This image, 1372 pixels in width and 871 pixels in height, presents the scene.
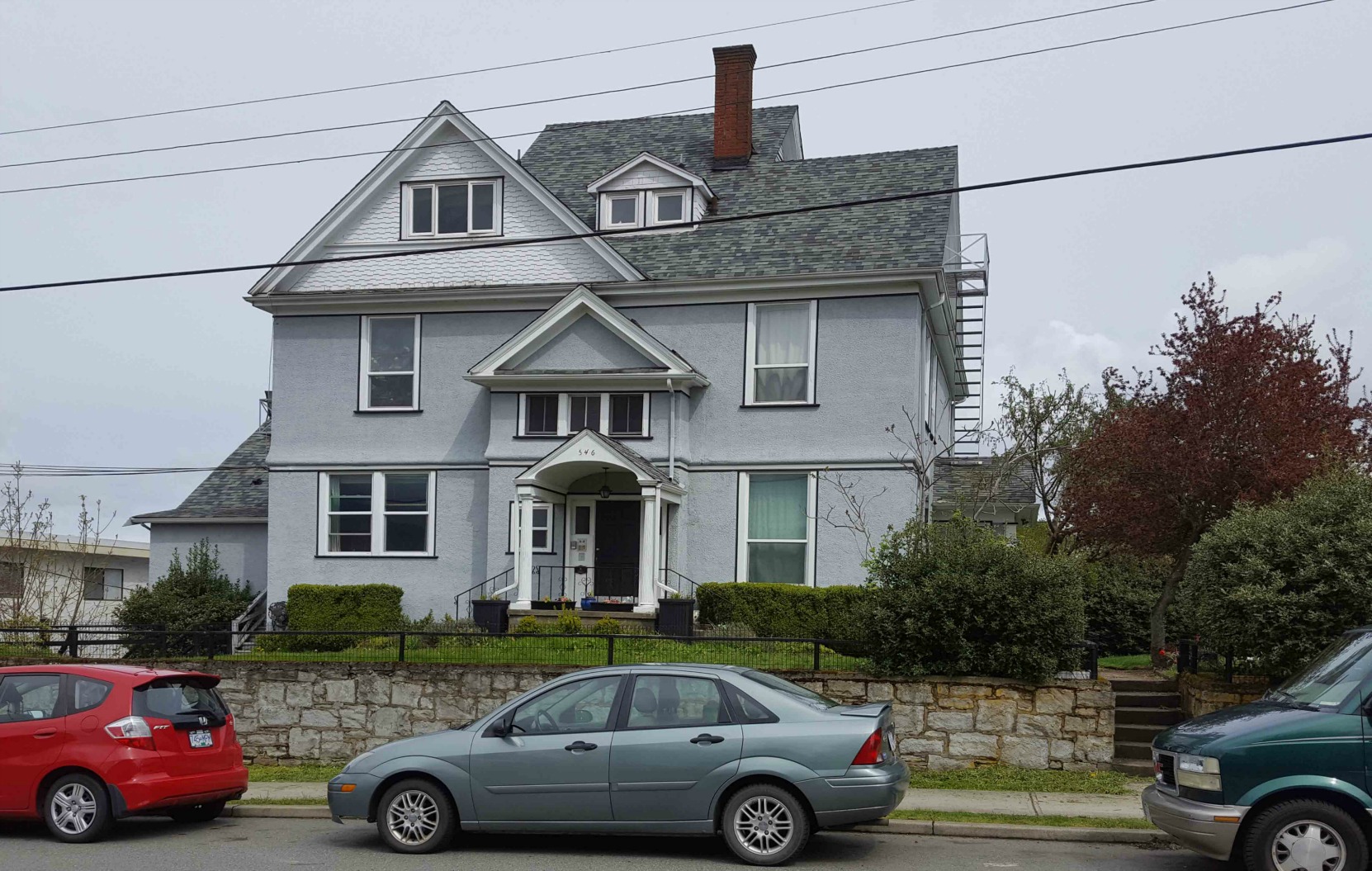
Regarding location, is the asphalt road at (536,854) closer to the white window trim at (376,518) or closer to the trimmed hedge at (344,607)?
the trimmed hedge at (344,607)

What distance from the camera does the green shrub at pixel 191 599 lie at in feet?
81.8

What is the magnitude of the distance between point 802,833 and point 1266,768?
11.2ft

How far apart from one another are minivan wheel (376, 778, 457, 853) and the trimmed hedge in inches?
505

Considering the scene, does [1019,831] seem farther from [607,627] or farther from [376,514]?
[376,514]

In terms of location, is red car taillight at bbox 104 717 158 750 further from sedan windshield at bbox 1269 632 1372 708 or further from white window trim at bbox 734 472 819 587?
white window trim at bbox 734 472 819 587

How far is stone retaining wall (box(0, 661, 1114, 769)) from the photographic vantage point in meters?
14.4

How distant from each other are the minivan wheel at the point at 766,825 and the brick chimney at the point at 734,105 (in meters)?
19.0

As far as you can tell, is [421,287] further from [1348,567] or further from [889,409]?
[1348,567]

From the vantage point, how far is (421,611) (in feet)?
80.6

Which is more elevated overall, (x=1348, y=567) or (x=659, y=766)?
(x=1348, y=567)

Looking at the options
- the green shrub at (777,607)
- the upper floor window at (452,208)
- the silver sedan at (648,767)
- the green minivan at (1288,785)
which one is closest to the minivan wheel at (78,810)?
the silver sedan at (648,767)

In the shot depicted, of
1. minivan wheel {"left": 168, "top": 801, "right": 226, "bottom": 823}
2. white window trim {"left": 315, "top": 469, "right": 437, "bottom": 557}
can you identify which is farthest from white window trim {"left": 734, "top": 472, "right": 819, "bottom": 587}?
minivan wheel {"left": 168, "top": 801, "right": 226, "bottom": 823}

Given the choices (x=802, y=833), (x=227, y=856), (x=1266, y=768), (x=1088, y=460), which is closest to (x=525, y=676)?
(x=227, y=856)

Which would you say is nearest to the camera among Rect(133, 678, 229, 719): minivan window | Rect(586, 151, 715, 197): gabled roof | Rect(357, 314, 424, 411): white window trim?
Rect(133, 678, 229, 719): minivan window
